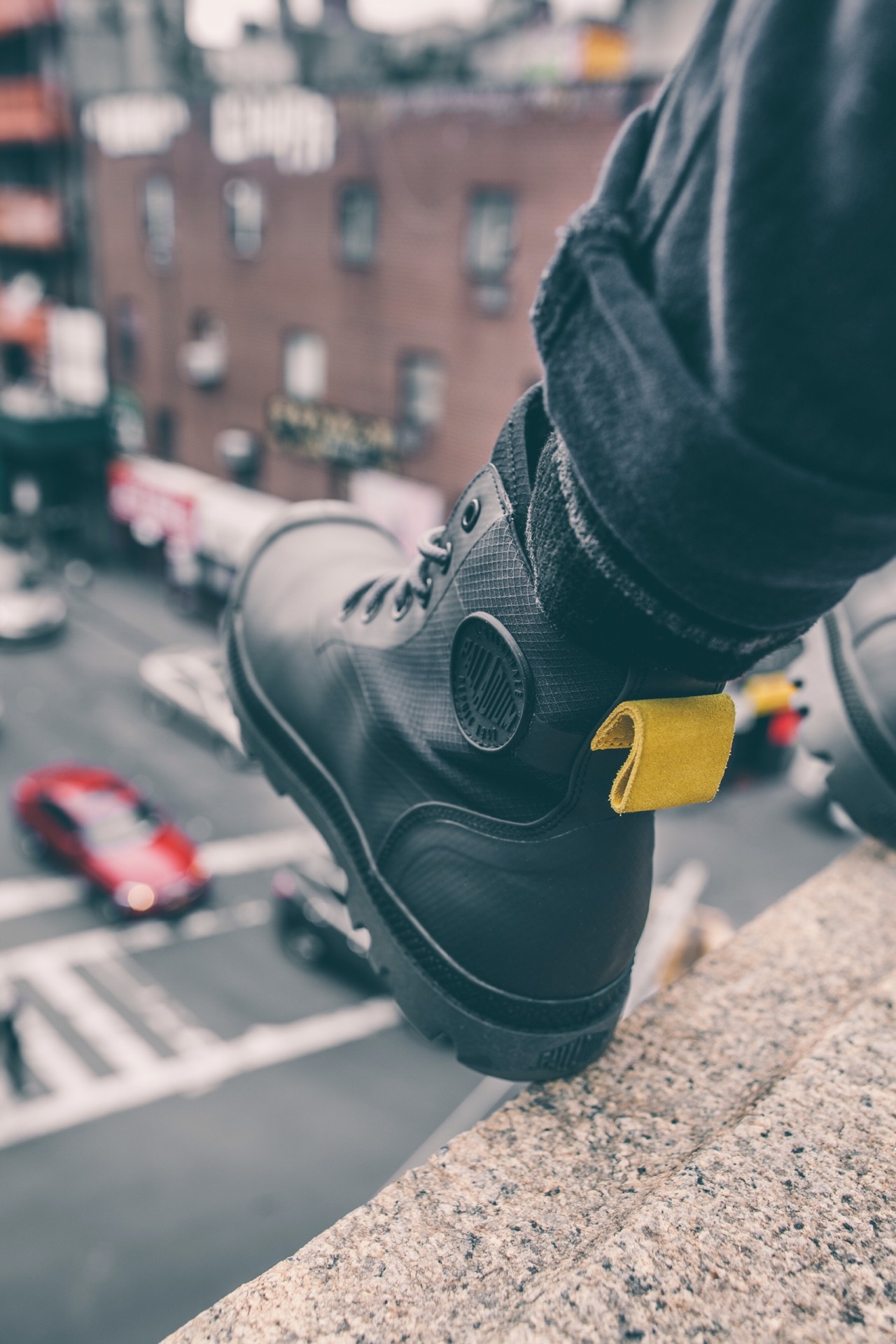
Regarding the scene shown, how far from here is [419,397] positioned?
599 inches

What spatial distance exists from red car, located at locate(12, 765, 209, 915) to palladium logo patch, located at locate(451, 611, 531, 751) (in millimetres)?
11150

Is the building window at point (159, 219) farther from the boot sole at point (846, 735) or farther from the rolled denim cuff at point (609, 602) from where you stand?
the rolled denim cuff at point (609, 602)

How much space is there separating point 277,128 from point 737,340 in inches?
690

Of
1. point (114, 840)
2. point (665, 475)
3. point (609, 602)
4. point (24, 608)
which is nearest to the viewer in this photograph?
point (665, 475)

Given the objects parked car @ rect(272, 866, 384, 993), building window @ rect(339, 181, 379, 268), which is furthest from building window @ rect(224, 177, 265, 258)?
parked car @ rect(272, 866, 384, 993)

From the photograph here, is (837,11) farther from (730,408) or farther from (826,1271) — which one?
(826,1271)

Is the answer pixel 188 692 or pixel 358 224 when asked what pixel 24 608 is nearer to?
pixel 188 692

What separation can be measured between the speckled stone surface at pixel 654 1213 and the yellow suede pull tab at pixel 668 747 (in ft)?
2.18

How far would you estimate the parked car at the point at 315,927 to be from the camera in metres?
10.9

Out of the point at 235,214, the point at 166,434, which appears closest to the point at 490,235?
the point at 235,214

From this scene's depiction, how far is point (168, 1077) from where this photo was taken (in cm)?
974

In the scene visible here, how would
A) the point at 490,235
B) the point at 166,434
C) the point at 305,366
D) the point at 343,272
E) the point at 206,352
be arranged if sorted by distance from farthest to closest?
the point at 166,434 → the point at 206,352 → the point at 305,366 → the point at 343,272 → the point at 490,235

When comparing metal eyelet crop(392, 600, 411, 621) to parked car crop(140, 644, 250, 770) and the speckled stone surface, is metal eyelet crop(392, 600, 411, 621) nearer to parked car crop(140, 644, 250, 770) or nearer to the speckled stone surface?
the speckled stone surface

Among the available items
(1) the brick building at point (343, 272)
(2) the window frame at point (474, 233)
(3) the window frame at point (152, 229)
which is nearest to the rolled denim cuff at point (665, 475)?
(1) the brick building at point (343, 272)
